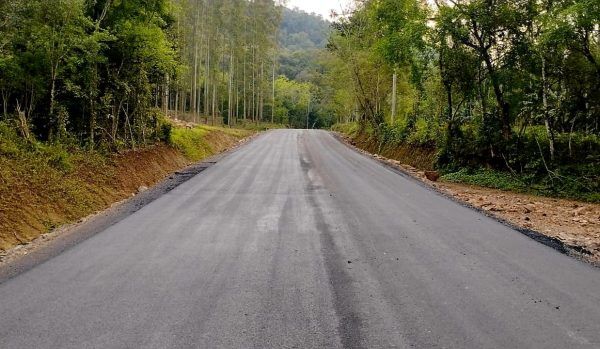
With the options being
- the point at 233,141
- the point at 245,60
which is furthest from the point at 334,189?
the point at 245,60

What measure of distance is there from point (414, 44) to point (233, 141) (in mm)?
19005

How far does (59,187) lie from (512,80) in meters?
15.2

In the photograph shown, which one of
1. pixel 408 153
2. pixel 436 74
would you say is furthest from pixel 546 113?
pixel 408 153

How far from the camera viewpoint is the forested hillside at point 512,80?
1443 centimetres

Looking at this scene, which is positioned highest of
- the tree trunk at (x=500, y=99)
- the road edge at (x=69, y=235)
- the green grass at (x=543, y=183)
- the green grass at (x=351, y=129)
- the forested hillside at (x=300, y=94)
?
the forested hillside at (x=300, y=94)

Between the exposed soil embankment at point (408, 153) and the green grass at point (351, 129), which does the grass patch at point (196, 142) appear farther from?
the green grass at point (351, 129)

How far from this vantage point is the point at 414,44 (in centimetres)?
1805

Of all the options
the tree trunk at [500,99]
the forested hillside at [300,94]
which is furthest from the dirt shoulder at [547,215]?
the forested hillside at [300,94]

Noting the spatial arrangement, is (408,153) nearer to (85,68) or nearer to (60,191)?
(85,68)

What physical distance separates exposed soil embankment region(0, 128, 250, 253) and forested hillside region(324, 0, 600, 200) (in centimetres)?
1169

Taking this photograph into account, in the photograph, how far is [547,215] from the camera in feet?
36.7

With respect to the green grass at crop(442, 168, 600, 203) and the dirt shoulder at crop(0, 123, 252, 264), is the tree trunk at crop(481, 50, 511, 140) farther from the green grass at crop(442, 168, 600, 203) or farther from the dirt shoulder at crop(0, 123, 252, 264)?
the dirt shoulder at crop(0, 123, 252, 264)

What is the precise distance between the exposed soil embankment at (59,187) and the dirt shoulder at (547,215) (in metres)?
9.26

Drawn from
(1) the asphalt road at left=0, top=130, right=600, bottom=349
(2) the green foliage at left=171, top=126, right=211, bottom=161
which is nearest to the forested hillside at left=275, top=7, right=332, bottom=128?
(2) the green foliage at left=171, top=126, right=211, bottom=161
